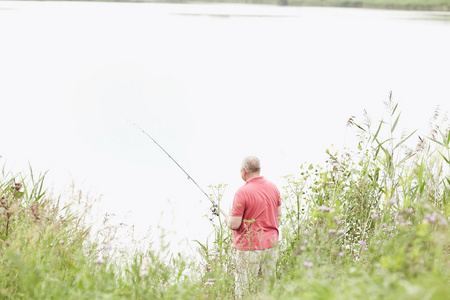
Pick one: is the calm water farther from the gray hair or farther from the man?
the gray hair

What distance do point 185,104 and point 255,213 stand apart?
11.7 metres

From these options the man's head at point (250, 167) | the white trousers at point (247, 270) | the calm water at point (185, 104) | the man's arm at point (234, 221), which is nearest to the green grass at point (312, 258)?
the white trousers at point (247, 270)

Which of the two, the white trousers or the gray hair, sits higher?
the gray hair

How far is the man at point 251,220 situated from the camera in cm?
356

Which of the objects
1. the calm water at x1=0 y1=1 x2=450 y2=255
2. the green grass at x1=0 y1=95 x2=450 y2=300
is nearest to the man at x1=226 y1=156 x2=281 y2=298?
the green grass at x1=0 y1=95 x2=450 y2=300

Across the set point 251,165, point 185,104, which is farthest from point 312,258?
point 185,104

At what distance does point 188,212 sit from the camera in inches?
270

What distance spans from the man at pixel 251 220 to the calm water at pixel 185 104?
1.36 m

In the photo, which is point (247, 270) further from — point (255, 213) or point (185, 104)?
point (185, 104)

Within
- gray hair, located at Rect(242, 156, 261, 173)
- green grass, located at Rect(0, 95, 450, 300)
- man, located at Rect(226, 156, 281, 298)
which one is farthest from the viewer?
gray hair, located at Rect(242, 156, 261, 173)

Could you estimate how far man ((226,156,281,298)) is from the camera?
11.7 ft

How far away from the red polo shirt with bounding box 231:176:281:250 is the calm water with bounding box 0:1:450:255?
1.35m

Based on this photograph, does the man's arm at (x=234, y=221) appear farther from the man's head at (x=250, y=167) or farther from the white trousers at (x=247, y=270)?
the man's head at (x=250, y=167)

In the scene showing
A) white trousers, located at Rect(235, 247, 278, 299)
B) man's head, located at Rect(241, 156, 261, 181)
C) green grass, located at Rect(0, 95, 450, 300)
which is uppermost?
man's head, located at Rect(241, 156, 261, 181)
